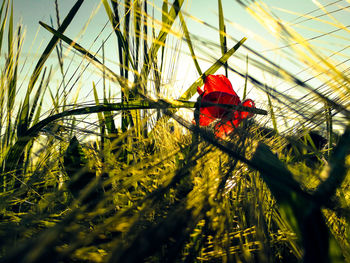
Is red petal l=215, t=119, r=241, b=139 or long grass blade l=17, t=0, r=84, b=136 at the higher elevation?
long grass blade l=17, t=0, r=84, b=136

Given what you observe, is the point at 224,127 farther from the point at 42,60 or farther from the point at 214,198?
the point at 42,60

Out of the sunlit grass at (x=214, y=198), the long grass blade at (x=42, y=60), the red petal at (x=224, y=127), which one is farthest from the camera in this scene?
the long grass blade at (x=42, y=60)

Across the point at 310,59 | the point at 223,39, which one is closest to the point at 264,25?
the point at 310,59

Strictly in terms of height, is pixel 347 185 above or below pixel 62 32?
below

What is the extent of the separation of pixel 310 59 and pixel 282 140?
5.5 inches

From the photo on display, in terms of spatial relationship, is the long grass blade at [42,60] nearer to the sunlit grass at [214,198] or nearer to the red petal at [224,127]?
the sunlit grass at [214,198]

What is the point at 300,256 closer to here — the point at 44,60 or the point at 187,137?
the point at 187,137

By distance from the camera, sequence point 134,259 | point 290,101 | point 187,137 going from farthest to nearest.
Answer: point 187,137 < point 290,101 < point 134,259

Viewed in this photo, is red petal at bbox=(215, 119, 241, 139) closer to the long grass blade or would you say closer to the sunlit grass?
the sunlit grass

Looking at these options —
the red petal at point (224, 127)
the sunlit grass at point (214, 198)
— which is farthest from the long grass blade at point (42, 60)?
the red petal at point (224, 127)

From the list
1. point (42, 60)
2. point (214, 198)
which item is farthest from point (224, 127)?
point (42, 60)

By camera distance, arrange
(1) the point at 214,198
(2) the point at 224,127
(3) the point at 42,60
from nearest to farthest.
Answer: (1) the point at 214,198 < (2) the point at 224,127 < (3) the point at 42,60

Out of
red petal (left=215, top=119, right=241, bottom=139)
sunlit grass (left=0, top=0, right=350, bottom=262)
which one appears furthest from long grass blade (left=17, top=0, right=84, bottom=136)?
red petal (left=215, top=119, right=241, bottom=139)

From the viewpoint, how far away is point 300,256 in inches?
6.8
